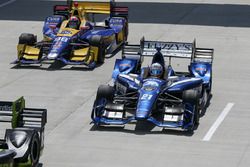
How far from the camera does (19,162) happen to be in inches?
722

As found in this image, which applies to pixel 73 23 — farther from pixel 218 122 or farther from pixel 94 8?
pixel 218 122

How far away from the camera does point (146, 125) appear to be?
23.4 metres

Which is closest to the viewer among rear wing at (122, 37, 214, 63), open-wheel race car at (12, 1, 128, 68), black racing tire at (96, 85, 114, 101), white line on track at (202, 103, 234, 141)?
white line on track at (202, 103, 234, 141)

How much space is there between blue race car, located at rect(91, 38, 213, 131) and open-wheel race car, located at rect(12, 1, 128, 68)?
3.87 metres

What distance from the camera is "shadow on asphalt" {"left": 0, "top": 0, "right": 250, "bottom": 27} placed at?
3924 cm

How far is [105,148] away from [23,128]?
10.1 ft

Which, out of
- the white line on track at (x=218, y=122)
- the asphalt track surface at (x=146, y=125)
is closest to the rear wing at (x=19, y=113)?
the asphalt track surface at (x=146, y=125)

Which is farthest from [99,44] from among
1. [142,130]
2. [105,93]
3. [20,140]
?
[20,140]

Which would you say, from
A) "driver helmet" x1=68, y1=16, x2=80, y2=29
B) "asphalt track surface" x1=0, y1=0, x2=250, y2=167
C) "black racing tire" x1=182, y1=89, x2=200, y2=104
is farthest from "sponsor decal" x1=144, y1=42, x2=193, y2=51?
"driver helmet" x1=68, y1=16, x2=80, y2=29

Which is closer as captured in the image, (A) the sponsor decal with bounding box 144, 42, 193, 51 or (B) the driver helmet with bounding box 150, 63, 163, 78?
(B) the driver helmet with bounding box 150, 63, 163, 78

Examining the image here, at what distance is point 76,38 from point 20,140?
42.9ft

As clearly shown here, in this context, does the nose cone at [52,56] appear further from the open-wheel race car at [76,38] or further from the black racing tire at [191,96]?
the black racing tire at [191,96]

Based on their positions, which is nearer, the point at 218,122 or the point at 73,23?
the point at 218,122

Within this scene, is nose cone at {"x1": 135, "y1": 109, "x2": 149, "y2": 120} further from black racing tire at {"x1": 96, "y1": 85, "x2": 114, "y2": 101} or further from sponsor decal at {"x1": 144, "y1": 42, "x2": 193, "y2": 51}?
sponsor decal at {"x1": 144, "y1": 42, "x2": 193, "y2": 51}
